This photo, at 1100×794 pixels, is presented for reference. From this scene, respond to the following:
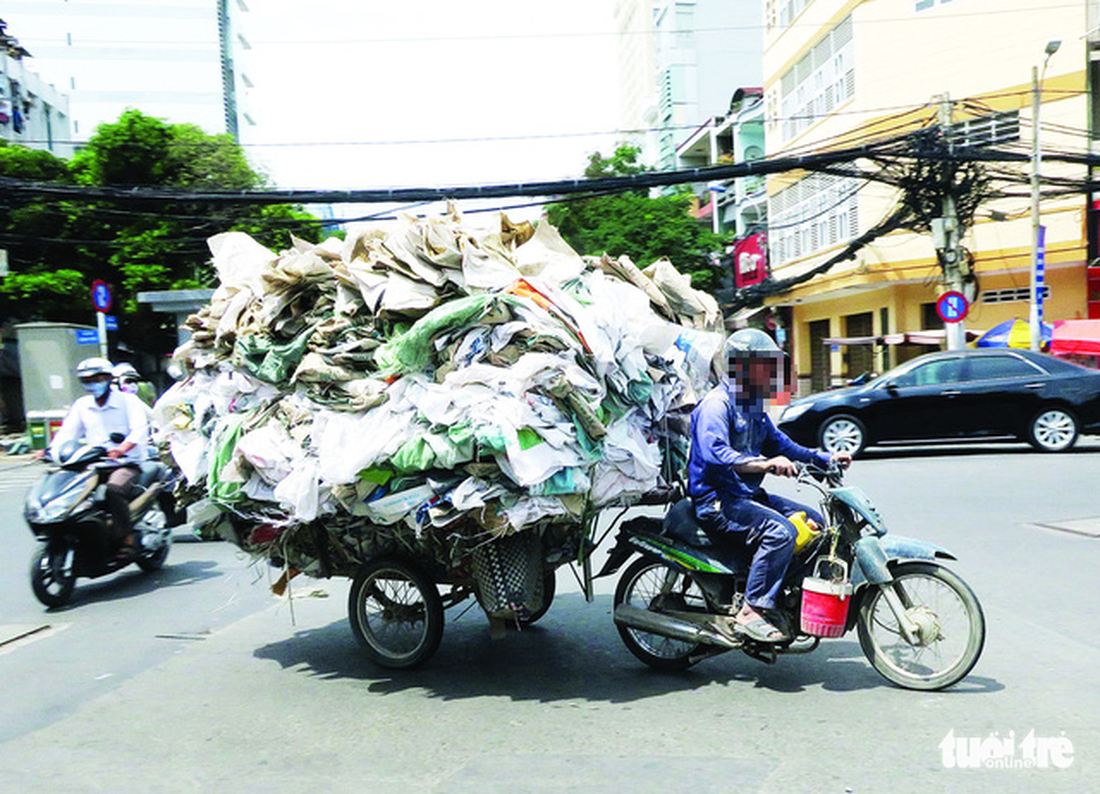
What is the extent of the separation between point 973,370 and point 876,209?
1473 centimetres

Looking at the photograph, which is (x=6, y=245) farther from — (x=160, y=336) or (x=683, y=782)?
(x=683, y=782)

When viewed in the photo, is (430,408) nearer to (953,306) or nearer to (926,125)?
(953,306)

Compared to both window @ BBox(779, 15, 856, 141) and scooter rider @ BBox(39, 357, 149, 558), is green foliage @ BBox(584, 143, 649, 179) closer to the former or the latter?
window @ BBox(779, 15, 856, 141)

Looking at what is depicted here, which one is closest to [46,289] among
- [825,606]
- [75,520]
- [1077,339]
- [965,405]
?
[75,520]

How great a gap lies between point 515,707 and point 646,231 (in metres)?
25.8

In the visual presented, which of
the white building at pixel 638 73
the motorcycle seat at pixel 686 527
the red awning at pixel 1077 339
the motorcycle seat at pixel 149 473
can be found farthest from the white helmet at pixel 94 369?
the white building at pixel 638 73

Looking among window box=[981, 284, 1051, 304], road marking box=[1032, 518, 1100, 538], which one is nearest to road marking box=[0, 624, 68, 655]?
road marking box=[1032, 518, 1100, 538]

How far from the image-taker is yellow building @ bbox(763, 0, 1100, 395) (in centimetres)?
2353

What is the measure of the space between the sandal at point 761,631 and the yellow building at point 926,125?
1812 cm

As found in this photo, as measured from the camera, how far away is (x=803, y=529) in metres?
4.32

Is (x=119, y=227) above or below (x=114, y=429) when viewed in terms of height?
above

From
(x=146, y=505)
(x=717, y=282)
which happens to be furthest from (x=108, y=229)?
(x=146, y=505)

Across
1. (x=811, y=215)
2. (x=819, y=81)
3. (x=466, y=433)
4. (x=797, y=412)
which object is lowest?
(x=797, y=412)

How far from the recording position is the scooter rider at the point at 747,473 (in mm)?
4195
